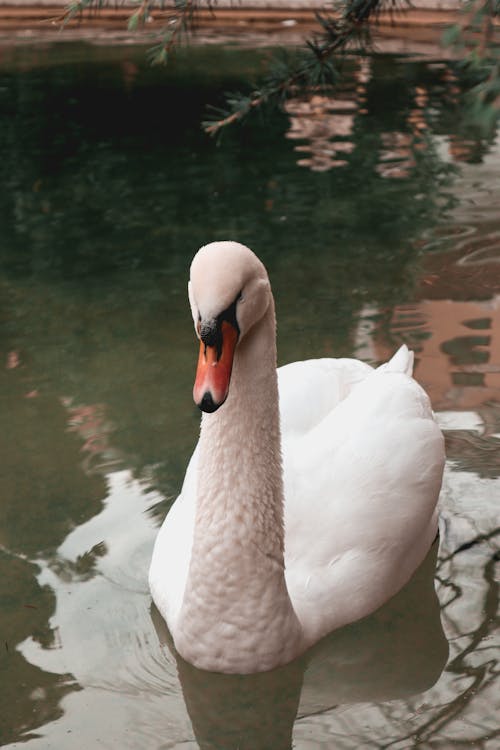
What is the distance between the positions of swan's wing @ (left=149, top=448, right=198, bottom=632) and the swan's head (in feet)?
3.13

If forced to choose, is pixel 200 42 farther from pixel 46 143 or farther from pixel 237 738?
pixel 237 738

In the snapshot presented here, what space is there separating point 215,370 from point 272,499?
627 millimetres

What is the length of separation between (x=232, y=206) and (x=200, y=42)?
7407 millimetres

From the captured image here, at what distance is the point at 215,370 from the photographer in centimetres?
286

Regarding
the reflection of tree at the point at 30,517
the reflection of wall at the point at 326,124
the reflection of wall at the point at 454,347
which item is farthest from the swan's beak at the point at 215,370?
the reflection of wall at the point at 326,124

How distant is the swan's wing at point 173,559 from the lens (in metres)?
3.60

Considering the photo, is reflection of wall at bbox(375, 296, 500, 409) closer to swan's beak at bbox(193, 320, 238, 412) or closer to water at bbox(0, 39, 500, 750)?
water at bbox(0, 39, 500, 750)

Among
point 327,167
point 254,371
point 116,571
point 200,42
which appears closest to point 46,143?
point 327,167

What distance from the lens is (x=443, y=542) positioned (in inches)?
167

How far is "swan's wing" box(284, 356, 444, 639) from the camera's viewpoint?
3547mm

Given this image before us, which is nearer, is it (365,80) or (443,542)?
(443,542)

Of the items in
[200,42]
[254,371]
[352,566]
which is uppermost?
[254,371]

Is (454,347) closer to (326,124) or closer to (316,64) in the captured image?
(316,64)

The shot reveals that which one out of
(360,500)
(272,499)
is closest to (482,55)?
(272,499)
